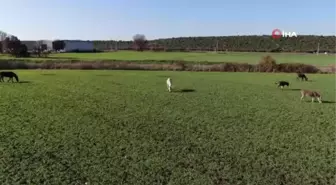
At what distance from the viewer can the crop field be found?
1390 centimetres

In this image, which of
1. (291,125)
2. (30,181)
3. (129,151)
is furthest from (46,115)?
(291,125)

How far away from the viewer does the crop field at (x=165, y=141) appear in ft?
45.6

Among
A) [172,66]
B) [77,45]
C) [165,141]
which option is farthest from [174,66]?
[77,45]

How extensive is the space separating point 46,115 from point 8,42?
122 meters

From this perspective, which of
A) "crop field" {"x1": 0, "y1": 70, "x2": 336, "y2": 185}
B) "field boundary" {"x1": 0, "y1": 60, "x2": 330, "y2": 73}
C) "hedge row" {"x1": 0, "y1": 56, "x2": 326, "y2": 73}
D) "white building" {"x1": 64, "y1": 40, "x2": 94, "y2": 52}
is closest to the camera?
"crop field" {"x1": 0, "y1": 70, "x2": 336, "y2": 185}

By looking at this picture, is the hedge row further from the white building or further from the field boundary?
the white building

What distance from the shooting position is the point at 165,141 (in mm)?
18031

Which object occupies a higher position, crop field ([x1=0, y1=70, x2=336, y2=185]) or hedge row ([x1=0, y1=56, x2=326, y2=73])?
crop field ([x1=0, y1=70, x2=336, y2=185])

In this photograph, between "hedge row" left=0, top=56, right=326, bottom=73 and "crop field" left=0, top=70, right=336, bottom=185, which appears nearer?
"crop field" left=0, top=70, right=336, bottom=185

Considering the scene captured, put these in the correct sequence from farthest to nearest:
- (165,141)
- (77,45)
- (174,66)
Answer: (77,45), (174,66), (165,141)

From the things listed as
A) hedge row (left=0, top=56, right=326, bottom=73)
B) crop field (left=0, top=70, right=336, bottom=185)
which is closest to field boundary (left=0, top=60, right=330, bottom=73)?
hedge row (left=0, top=56, right=326, bottom=73)

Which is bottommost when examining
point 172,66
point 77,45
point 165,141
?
point 172,66

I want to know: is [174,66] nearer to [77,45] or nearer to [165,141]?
[165,141]

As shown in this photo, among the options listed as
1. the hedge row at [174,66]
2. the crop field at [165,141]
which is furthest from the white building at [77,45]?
the crop field at [165,141]
